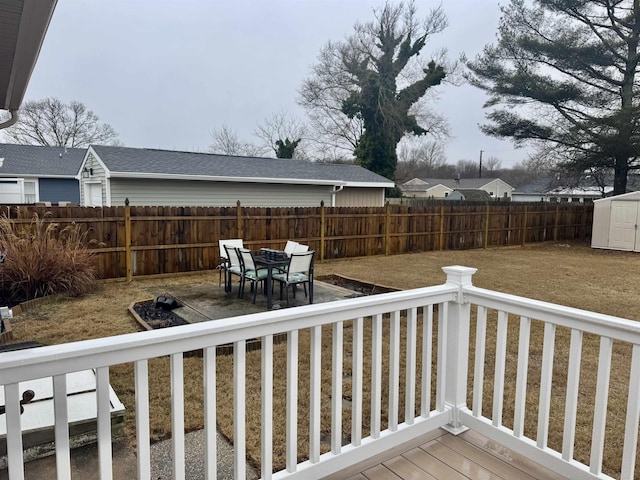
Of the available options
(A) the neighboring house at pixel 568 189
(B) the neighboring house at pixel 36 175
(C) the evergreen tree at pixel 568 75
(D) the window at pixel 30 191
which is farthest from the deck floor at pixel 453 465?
(D) the window at pixel 30 191

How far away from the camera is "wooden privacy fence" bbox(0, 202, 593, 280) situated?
26.7 feet

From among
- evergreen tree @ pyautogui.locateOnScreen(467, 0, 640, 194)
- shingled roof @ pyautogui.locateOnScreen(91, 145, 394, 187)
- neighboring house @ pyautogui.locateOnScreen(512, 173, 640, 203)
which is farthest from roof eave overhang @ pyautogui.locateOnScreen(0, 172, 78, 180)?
neighboring house @ pyautogui.locateOnScreen(512, 173, 640, 203)

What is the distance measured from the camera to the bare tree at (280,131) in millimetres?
28672

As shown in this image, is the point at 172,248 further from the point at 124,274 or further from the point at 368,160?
the point at 368,160

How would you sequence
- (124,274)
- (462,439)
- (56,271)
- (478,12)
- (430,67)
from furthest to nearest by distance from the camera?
(430,67), (478,12), (124,274), (56,271), (462,439)

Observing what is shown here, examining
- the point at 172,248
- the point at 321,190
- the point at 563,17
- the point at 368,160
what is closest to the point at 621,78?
the point at 563,17

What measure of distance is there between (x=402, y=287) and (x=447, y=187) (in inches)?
1538

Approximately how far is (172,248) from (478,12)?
17860 millimetres

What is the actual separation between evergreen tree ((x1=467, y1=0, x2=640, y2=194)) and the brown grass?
632 centimetres

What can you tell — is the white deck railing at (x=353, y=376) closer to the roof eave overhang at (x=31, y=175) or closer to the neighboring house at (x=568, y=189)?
the roof eave overhang at (x=31, y=175)

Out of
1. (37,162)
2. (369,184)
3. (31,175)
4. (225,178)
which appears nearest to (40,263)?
(225,178)

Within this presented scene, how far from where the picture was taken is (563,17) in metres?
16.4

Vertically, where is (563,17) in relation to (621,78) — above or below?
above

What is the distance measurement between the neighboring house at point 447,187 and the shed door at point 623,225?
27932 millimetres
